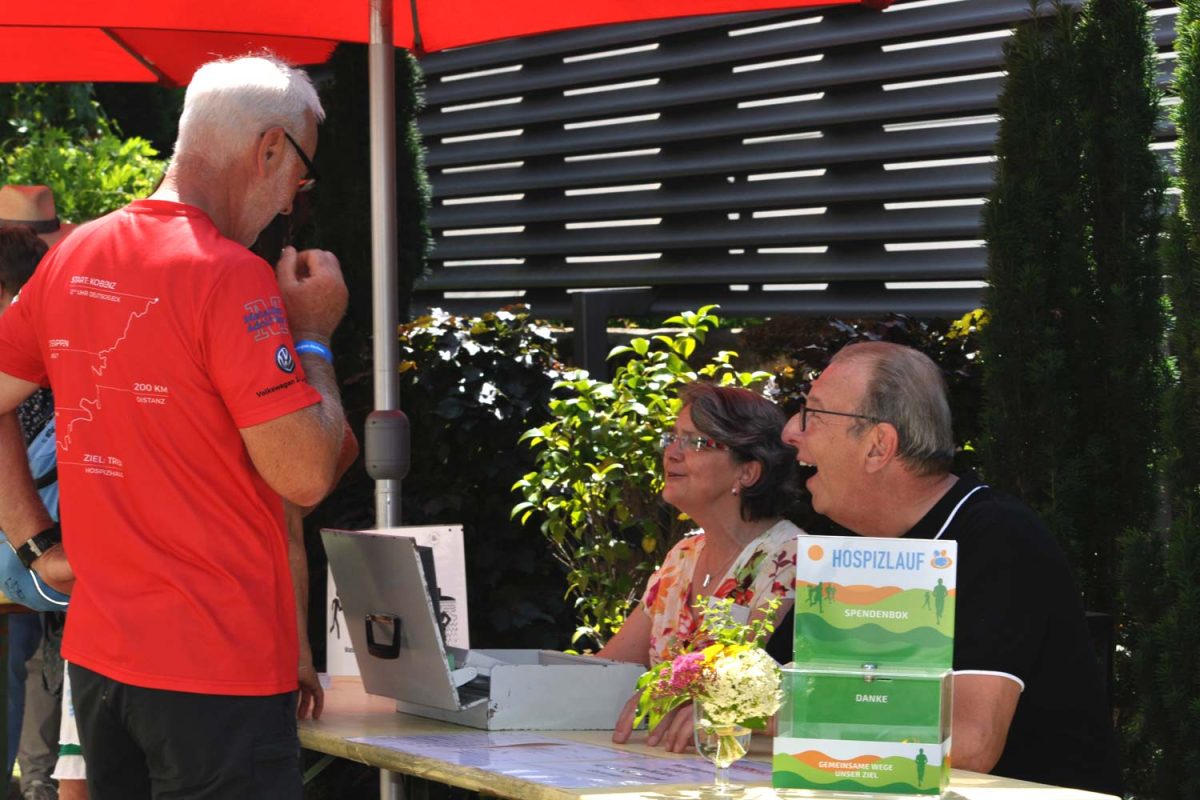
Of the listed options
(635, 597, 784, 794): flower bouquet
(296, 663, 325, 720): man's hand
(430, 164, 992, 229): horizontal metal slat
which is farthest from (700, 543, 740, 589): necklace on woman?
(430, 164, 992, 229): horizontal metal slat

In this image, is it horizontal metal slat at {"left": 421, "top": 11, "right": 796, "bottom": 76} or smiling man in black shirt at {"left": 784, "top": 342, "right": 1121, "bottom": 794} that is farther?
horizontal metal slat at {"left": 421, "top": 11, "right": 796, "bottom": 76}

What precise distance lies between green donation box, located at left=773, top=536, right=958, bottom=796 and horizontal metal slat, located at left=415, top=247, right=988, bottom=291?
111 inches

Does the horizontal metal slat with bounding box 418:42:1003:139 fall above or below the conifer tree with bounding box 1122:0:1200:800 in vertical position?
above

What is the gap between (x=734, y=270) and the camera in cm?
620

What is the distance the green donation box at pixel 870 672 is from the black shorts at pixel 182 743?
2.50 ft

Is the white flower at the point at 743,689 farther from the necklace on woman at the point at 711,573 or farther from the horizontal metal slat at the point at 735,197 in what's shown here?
the horizontal metal slat at the point at 735,197

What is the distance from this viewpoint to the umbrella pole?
11.5ft

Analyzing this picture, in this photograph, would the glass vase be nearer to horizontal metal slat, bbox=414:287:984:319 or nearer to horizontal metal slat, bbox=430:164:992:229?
horizontal metal slat, bbox=414:287:984:319

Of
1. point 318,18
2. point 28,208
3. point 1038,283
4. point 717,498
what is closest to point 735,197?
point 1038,283

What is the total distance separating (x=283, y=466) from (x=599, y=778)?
2.24 ft

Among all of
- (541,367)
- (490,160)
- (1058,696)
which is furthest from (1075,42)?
(490,160)

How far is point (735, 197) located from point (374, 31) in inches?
113

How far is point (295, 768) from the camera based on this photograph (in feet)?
7.89

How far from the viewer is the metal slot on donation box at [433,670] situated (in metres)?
2.81
